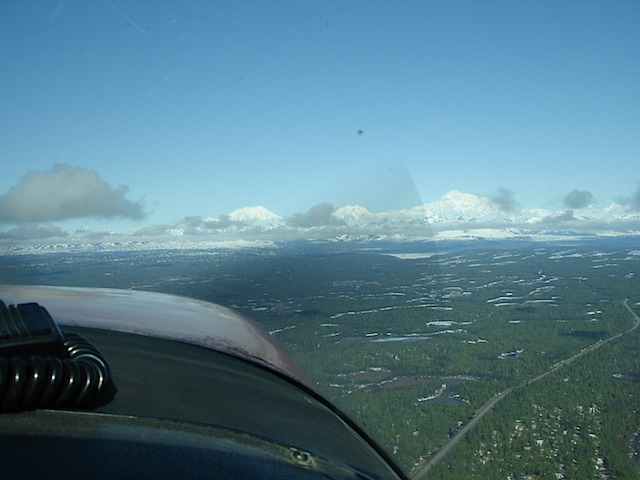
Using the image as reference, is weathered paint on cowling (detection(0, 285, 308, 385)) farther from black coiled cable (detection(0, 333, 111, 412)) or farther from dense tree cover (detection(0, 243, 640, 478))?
black coiled cable (detection(0, 333, 111, 412))

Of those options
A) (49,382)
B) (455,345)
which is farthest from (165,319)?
(455,345)

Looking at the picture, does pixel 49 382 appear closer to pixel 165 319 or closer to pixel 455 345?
pixel 165 319

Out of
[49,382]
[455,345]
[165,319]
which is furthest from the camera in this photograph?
[455,345]

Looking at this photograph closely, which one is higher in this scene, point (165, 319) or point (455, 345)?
point (165, 319)

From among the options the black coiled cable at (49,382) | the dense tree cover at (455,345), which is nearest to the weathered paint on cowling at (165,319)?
the dense tree cover at (455,345)

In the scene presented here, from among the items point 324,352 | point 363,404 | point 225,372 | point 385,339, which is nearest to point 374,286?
point 385,339

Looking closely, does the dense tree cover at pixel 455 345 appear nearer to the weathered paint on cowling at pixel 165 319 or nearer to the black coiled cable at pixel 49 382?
the weathered paint on cowling at pixel 165 319

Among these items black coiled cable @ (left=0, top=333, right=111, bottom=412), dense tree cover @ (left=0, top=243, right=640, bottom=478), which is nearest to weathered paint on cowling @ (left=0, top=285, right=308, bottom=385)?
dense tree cover @ (left=0, top=243, right=640, bottom=478)
